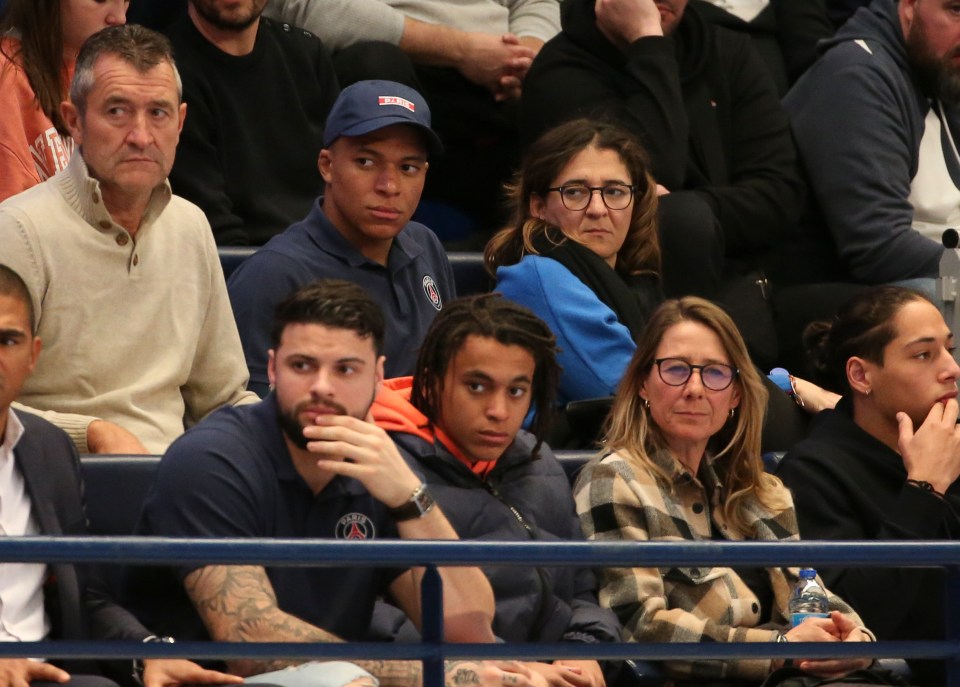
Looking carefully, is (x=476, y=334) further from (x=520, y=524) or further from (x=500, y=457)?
(x=520, y=524)

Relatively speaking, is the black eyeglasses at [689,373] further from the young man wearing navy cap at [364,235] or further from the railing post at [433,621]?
the railing post at [433,621]

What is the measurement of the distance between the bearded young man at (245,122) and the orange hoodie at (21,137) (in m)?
0.41

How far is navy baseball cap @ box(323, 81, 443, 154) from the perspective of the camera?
4.07m

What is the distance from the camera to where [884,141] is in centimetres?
516

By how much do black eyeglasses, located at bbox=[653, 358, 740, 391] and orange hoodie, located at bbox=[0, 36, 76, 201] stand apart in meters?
1.57

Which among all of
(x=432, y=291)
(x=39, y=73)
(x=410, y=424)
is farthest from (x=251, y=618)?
(x=39, y=73)

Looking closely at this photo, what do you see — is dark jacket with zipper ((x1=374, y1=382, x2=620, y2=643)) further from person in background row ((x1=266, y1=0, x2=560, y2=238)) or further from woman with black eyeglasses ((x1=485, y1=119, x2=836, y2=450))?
person in background row ((x1=266, y1=0, x2=560, y2=238))

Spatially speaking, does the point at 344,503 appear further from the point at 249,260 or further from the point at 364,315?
the point at 249,260

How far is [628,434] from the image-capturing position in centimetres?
357

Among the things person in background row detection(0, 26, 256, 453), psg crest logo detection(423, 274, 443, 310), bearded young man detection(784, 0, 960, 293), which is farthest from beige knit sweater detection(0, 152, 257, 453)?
bearded young man detection(784, 0, 960, 293)

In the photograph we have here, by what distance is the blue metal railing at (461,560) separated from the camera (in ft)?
8.04

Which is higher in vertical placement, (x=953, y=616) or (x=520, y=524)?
(x=520, y=524)

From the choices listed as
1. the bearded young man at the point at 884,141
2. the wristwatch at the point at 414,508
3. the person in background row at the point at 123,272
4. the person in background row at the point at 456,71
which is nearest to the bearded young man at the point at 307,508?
the wristwatch at the point at 414,508

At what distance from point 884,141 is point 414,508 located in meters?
2.74
